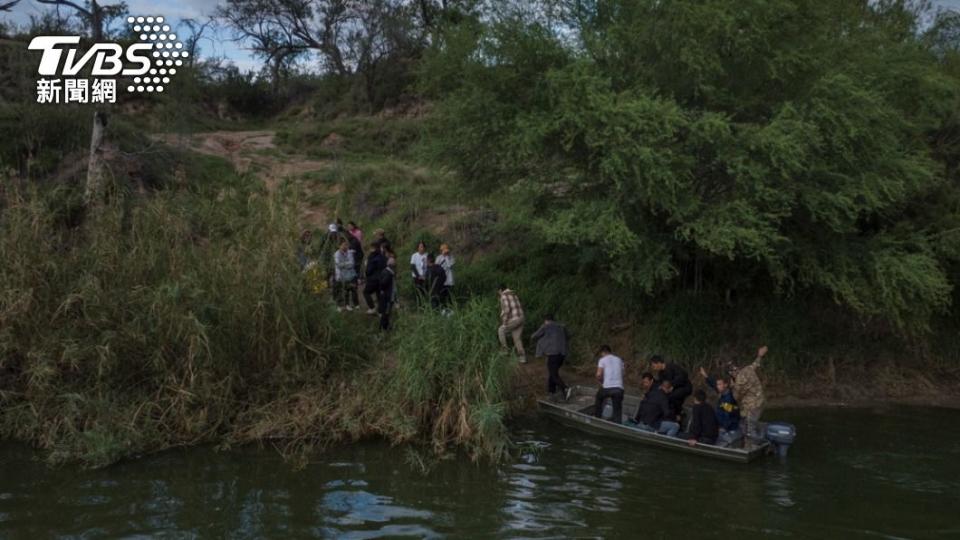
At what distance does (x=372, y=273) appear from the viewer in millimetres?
17219

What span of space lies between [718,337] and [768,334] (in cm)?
100

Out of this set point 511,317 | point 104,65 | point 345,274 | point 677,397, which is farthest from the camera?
point 104,65

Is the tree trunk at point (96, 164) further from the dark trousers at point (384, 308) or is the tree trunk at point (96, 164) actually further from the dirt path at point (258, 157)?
the dirt path at point (258, 157)

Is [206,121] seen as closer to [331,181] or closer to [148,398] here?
[331,181]

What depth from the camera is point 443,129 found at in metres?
18.0

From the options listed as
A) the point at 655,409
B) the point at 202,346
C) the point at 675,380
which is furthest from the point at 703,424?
the point at 202,346

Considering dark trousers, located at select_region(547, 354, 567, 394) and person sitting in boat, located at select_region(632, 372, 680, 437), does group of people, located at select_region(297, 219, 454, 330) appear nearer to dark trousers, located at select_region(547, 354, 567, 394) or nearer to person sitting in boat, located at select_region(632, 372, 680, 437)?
dark trousers, located at select_region(547, 354, 567, 394)

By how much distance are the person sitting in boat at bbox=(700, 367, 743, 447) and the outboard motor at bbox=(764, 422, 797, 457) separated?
497 millimetres

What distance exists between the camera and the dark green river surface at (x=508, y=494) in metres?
9.89

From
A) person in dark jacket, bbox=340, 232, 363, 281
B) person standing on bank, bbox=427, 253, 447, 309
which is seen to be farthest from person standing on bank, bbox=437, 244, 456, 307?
person in dark jacket, bbox=340, 232, 363, 281

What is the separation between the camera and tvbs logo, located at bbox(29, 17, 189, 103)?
995 inches

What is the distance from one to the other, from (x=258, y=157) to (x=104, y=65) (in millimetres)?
5892

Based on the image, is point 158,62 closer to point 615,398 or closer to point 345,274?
point 345,274

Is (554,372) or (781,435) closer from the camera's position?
(781,435)
